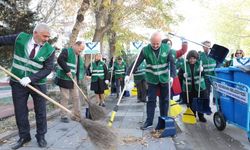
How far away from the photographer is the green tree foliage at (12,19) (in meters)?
9.96

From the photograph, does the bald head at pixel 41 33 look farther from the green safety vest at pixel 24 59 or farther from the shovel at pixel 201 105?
the shovel at pixel 201 105

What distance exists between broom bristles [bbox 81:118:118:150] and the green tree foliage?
17.5ft

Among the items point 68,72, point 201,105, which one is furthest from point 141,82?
point 68,72

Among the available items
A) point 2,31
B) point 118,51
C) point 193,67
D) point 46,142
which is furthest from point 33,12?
point 118,51

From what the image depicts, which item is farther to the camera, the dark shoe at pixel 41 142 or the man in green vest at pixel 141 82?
the man in green vest at pixel 141 82

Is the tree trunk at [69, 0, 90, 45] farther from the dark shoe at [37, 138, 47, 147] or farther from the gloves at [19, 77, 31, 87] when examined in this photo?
the gloves at [19, 77, 31, 87]

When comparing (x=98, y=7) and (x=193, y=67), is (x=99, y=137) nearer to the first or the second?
(x=193, y=67)

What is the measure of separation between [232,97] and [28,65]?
395 cm

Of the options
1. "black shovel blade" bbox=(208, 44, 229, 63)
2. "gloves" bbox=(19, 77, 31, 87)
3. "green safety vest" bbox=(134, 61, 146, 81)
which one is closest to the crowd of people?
"gloves" bbox=(19, 77, 31, 87)

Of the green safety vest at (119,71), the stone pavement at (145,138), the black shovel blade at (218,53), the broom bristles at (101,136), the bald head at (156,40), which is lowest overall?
the stone pavement at (145,138)

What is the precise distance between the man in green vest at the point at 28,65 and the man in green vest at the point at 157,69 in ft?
6.90

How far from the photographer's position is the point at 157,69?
7691 mm

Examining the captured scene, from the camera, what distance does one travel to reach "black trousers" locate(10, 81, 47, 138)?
6.05 meters

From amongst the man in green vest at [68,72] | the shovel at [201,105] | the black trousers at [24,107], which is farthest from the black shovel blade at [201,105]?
the black trousers at [24,107]
